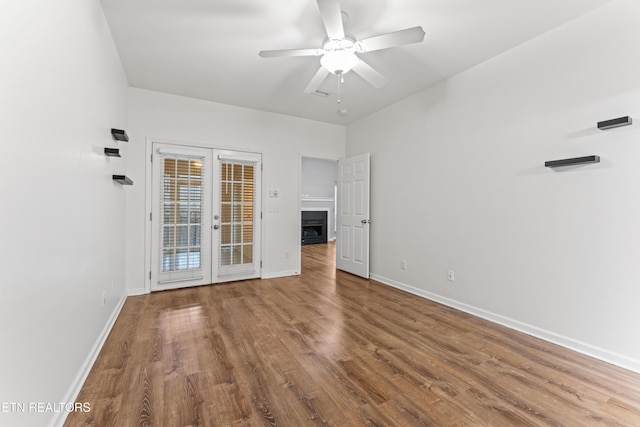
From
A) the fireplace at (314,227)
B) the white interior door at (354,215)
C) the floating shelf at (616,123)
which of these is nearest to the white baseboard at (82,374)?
the white interior door at (354,215)

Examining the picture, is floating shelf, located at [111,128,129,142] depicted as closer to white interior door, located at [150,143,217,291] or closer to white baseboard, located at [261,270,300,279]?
white interior door, located at [150,143,217,291]

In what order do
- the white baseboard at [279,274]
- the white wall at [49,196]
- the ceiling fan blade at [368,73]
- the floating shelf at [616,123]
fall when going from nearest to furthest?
1. the white wall at [49,196]
2. the floating shelf at [616,123]
3. the ceiling fan blade at [368,73]
4. the white baseboard at [279,274]

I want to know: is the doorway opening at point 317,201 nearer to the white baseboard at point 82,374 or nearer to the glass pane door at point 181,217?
the glass pane door at point 181,217

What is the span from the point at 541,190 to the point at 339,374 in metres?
2.48

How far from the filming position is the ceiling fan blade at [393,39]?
1976mm

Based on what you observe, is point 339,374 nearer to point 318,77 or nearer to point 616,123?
point 318,77

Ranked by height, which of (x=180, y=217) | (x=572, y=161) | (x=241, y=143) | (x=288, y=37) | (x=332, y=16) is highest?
(x=288, y=37)

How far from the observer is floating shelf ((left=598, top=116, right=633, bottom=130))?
2.12 meters

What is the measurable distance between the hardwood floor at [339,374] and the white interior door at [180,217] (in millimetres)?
902

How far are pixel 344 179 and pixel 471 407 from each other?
4.10 m

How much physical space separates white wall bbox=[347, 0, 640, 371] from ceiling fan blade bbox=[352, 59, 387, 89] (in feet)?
4.21

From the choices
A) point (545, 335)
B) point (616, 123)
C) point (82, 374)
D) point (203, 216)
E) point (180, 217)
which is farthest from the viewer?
point (203, 216)

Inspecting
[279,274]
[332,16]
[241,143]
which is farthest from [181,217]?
[332,16]

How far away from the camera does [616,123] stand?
2154 mm
